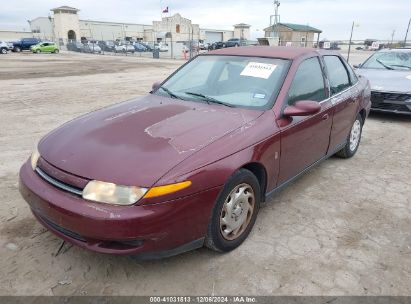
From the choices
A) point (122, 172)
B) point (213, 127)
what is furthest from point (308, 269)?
point (122, 172)

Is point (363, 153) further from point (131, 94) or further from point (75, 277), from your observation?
point (131, 94)

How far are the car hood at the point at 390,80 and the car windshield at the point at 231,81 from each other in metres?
4.75

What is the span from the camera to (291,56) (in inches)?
145

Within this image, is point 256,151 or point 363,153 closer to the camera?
point 256,151

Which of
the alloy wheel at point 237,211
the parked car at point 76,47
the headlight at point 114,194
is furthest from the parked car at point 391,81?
the parked car at point 76,47

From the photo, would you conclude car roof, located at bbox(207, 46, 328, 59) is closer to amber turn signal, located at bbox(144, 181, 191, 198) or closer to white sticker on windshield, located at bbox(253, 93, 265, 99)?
white sticker on windshield, located at bbox(253, 93, 265, 99)

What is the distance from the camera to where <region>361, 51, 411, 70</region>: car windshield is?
829 centimetres

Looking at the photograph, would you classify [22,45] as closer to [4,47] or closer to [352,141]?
[4,47]

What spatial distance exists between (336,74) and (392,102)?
11.8ft

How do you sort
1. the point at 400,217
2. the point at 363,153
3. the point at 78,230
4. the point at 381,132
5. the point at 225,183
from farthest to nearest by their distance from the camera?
1. the point at 381,132
2. the point at 363,153
3. the point at 400,217
4. the point at 225,183
5. the point at 78,230

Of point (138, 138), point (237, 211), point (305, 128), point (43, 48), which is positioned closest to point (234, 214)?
point (237, 211)

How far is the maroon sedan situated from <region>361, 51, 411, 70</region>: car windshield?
17.0ft

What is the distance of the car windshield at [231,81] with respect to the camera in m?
3.36

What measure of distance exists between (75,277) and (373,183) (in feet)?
11.5
